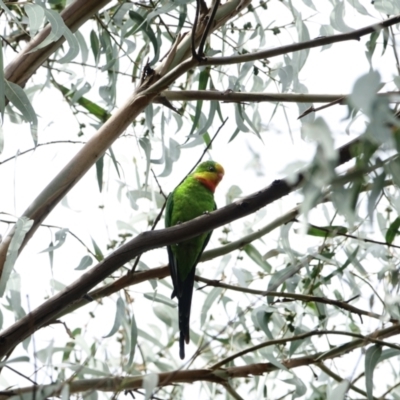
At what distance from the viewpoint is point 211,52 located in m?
2.25

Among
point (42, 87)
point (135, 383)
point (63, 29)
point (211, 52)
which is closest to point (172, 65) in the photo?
point (211, 52)

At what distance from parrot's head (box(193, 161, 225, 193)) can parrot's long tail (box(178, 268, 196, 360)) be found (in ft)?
2.15

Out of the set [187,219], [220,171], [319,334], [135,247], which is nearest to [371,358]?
[319,334]

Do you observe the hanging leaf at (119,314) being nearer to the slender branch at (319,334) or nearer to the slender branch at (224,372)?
the slender branch at (224,372)

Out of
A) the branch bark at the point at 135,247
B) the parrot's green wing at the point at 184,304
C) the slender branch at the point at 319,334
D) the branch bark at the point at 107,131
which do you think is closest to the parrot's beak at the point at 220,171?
the parrot's green wing at the point at 184,304

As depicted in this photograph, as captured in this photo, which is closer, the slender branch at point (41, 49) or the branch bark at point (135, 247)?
the branch bark at point (135, 247)

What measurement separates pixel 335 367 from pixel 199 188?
1.05 m

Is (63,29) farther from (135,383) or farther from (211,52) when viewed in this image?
(135,383)

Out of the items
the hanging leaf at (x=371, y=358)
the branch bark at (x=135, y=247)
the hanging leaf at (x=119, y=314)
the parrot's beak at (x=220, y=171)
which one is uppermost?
the parrot's beak at (x=220, y=171)

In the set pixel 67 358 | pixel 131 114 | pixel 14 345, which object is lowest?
pixel 14 345

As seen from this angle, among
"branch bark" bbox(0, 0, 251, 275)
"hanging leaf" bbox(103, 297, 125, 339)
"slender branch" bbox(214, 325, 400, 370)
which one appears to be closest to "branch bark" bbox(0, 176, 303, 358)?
"branch bark" bbox(0, 0, 251, 275)

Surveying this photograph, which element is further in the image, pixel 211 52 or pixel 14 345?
pixel 211 52

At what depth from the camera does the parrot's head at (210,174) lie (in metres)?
3.21

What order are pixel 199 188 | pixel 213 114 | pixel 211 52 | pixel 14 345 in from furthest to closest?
pixel 199 188 < pixel 213 114 < pixel 211 52 < pixel 14 345
